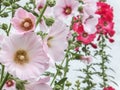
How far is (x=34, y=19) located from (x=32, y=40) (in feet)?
0.32

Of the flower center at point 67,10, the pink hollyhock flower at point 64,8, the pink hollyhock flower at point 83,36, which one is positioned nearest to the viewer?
the pink hollyhock flower at point 64,8

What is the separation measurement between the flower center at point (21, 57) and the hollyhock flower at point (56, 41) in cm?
8

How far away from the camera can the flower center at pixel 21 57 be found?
1563mm

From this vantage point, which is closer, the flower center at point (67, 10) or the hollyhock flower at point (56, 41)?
the hollyhock flower at point (56, 41)

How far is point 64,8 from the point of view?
1917 millimetres

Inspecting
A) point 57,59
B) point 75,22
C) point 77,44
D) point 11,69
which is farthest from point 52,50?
point 77,44

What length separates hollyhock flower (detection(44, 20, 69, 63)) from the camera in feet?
5.17

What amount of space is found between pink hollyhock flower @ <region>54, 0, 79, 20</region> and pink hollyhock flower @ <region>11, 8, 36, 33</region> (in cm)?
27

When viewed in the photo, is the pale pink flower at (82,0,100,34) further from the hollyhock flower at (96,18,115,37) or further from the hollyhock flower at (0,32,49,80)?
the hollyhock flower at (96,18,115,37)

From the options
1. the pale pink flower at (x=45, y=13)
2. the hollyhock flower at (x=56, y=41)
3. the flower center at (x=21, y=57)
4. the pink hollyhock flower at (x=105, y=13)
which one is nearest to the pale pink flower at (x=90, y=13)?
the pale pink flower at (x=45, y=13)

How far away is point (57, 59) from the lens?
62.5 inches

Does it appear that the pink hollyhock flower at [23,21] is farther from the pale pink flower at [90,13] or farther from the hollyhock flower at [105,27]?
the hollyhock flower at [105,27]

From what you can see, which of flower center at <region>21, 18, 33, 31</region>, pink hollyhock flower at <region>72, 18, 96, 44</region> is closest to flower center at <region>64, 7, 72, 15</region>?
flower center at <region>21, 18, 33, 31</region>

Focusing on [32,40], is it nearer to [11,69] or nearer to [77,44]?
[11,69]
